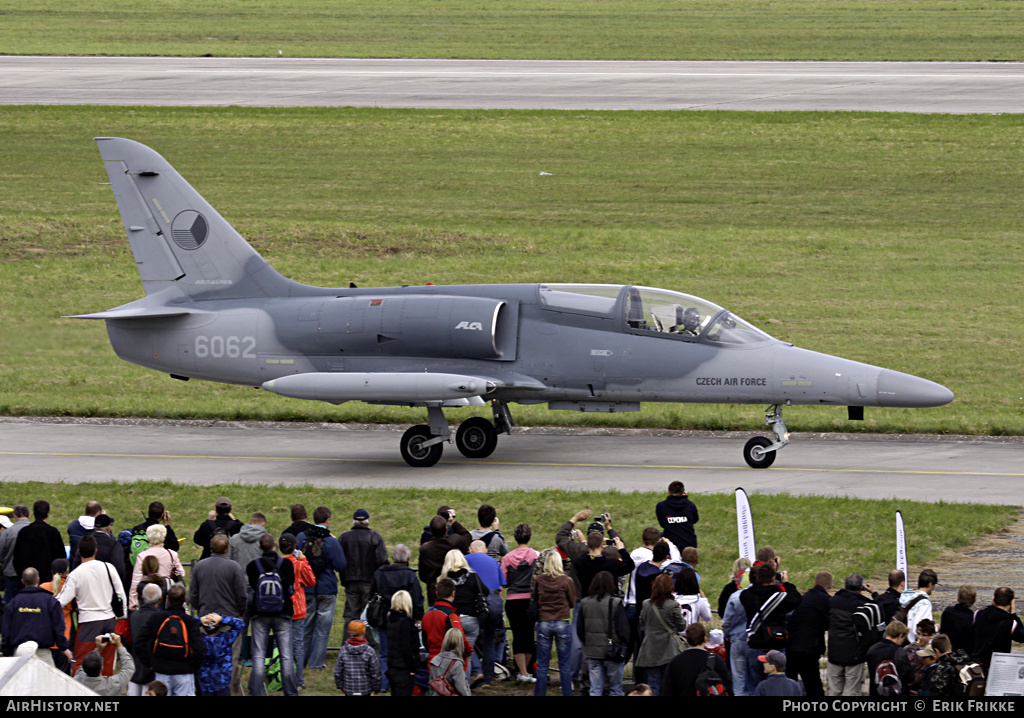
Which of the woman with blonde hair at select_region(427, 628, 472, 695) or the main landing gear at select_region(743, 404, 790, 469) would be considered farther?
the main landing gear at select_region(743, 404, 790, 469)

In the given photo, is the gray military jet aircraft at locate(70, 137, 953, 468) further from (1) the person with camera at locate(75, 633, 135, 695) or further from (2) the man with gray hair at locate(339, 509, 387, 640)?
(1) the person with camera at locate(75, 633, 135, 695)

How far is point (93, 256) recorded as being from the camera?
40.2 m

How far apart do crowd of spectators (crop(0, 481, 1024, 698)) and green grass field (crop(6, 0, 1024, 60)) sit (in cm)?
5845

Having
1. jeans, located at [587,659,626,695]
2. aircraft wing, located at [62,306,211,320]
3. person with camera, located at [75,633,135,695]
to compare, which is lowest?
jeans, located at [587,659,626,695]

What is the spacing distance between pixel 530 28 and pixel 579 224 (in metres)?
41.8

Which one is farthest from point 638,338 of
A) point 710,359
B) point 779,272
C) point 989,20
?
point 989,20

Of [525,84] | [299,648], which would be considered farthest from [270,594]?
[525,84]

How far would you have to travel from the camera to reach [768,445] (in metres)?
22.3

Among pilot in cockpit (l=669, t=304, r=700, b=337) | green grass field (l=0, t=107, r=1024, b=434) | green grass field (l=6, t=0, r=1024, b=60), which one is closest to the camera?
pilot in cockpit (l=669, t=304, r=700, b=337)

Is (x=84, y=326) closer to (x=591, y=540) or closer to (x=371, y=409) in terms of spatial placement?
(x=371, y=409)

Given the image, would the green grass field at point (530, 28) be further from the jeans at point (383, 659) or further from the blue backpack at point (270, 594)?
the jeans at point (383, 659)

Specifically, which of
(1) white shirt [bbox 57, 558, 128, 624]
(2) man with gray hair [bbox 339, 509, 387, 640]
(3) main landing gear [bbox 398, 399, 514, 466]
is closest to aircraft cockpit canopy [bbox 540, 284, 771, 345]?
(3) main landing gear [bbox 398, 399, 514, 466]

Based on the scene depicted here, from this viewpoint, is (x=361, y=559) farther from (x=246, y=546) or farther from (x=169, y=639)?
(x=169, y=639)

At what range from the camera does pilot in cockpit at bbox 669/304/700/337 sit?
22.2 meters
